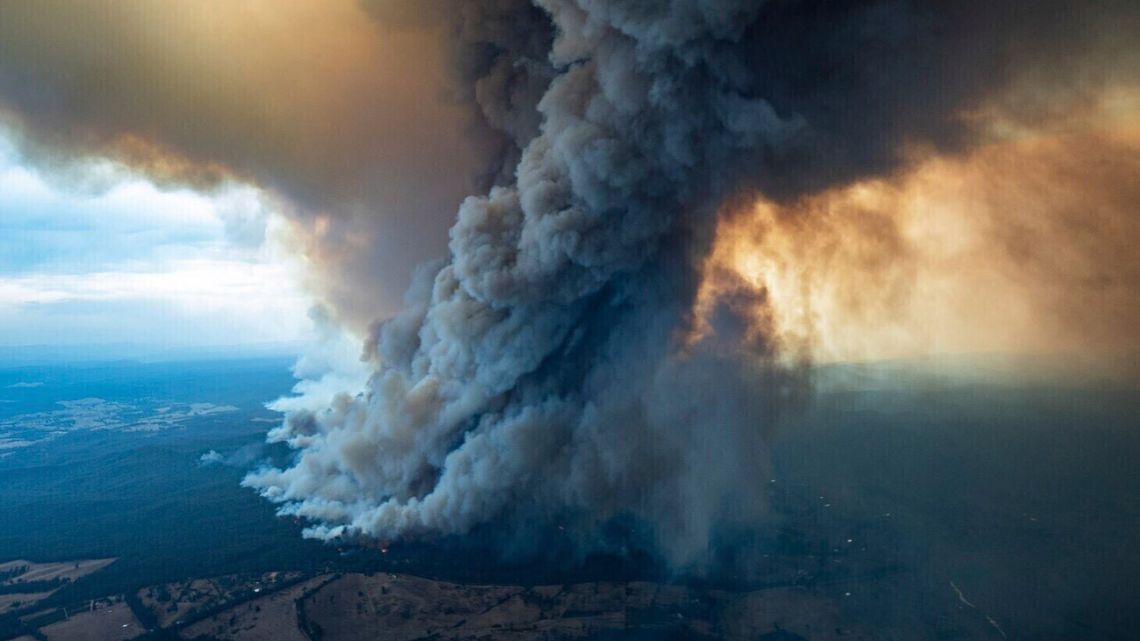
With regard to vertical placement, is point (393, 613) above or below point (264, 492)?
below

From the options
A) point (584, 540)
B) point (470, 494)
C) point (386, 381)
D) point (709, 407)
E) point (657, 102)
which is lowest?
point (584, 540)

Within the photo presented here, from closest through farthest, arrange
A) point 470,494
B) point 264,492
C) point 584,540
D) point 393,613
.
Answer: point 393,613
point 470,494
point 584,540
point 264,492

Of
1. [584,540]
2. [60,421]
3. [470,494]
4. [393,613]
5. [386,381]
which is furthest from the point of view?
[60,421]

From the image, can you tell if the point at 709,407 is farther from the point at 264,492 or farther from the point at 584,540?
the point at 264,492

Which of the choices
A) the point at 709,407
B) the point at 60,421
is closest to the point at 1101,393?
the point at 709,407

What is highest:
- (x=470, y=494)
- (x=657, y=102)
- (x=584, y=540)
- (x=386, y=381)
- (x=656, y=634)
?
(x=657, y=102)

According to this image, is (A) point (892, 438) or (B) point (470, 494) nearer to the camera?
(B) point (470, 494)

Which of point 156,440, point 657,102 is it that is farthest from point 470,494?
point 156,440

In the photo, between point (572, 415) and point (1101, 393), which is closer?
point (572, 415)

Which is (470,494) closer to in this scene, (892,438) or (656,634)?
(656,634)
